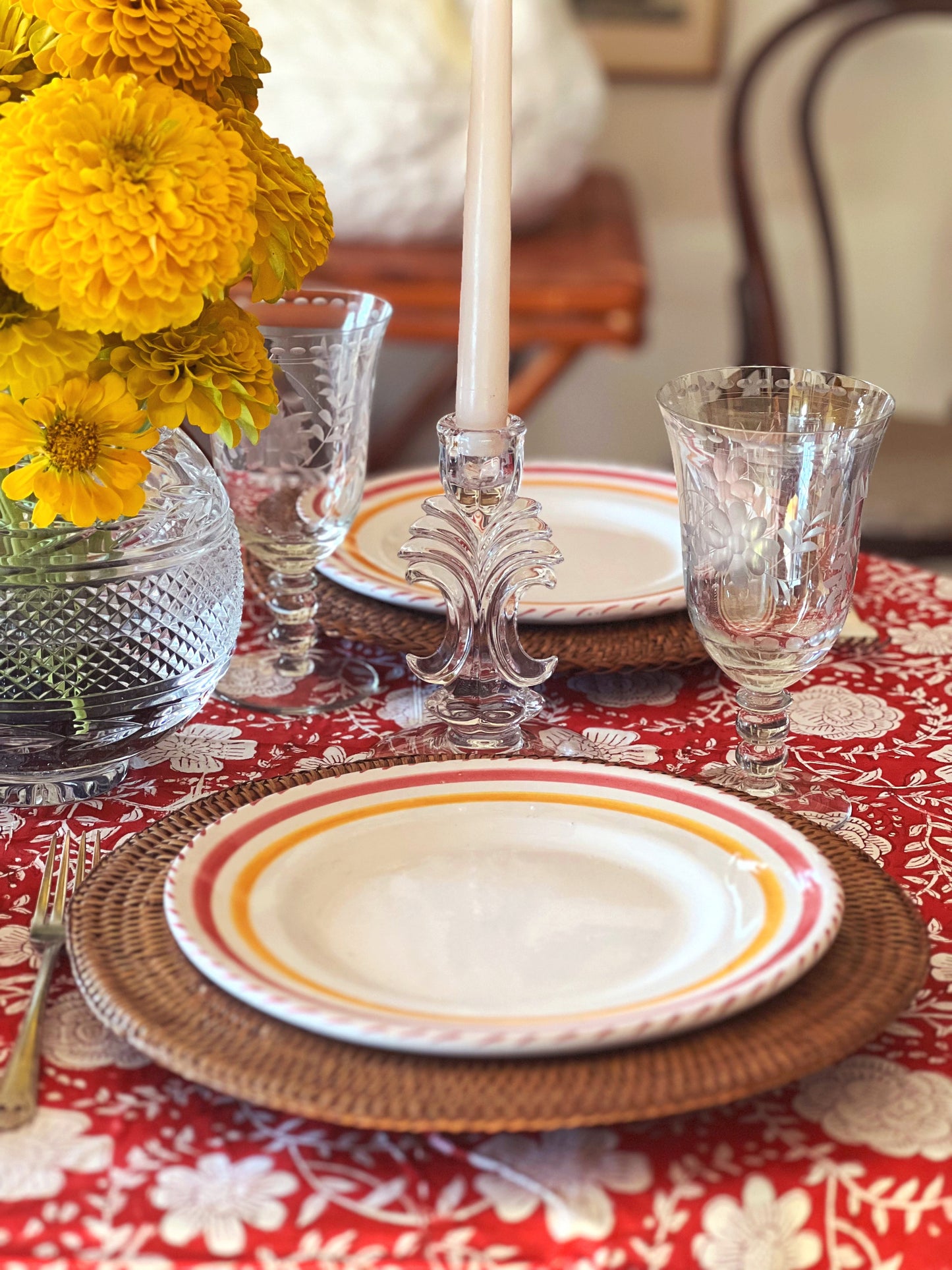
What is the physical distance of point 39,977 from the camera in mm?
536

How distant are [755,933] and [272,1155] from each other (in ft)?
0.61

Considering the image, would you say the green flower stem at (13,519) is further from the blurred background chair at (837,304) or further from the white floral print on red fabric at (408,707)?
the blurred background chair at (837,304)

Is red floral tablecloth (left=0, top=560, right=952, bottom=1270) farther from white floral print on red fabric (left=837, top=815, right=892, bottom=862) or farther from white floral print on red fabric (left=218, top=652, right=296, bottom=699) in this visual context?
white floral print on red fabric (left=218, top=652, right=296, bottom=699)

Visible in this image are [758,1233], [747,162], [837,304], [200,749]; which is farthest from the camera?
[837,304]

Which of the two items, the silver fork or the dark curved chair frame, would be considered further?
the dark curved chair frame

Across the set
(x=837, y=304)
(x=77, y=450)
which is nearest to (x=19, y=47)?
(x=77, y=450)

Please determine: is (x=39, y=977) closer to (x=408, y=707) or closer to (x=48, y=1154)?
(x=48, y=1154)

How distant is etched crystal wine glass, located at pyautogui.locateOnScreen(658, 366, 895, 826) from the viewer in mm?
641

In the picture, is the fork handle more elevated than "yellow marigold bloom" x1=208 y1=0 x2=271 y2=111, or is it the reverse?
"yellow marigold bloom" x1=208 y1=0 x2=271 y2=111

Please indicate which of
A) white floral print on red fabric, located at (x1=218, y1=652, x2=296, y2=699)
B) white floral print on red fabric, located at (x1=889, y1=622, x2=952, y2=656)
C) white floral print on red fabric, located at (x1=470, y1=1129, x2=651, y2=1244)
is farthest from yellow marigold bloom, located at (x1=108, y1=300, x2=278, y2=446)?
white floral print on red fabric, located at (x1=889, y1=622, x2=952, y2=656)

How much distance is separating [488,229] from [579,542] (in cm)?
32

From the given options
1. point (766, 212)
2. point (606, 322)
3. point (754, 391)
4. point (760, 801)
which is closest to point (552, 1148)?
point (760, 801)

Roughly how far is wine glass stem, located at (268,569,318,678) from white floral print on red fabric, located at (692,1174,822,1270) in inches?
18.3

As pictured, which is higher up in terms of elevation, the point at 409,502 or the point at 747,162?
the point at 747,162
